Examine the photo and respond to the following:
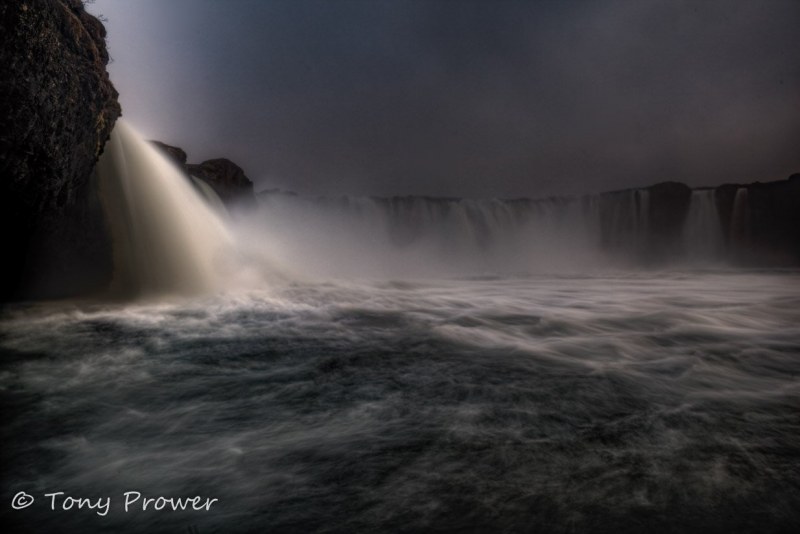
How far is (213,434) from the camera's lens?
2533 millimetres

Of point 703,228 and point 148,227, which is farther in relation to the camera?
point 703,228

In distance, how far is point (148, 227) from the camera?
841 centimetres

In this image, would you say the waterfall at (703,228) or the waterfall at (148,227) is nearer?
the waterfall at (148,227)

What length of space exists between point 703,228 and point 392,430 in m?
38.0

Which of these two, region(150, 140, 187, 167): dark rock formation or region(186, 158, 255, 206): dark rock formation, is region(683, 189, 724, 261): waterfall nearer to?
region(186, 158, 255, 206): dark rock formation

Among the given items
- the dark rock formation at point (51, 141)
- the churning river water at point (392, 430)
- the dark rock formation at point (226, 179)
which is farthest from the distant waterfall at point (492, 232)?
the churning river water at point (392, 430)

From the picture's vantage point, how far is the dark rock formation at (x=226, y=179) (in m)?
16.9

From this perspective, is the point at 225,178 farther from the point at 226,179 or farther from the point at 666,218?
the point at 666,218

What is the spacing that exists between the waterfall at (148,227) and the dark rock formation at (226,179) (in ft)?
23.8

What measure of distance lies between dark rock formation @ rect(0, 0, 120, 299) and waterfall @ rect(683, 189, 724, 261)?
37.3 metres

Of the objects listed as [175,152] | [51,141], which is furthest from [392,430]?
[175,152]

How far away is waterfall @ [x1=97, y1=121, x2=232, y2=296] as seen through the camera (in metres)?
7.86

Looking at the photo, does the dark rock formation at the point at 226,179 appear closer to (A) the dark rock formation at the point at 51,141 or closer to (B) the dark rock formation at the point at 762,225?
(A) the dark rock formation at the point at 51,141

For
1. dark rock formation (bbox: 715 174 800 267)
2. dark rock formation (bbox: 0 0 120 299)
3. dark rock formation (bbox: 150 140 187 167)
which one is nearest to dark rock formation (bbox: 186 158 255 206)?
dark rock formation (bbox: 150 140 187 167)
